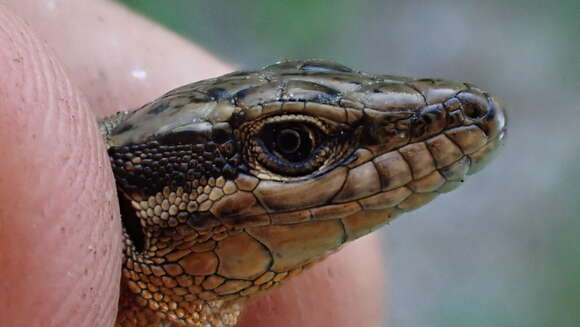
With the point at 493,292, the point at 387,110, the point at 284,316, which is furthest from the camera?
the point at 493,292

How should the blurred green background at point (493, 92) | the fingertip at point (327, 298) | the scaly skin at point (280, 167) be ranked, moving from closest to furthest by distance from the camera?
the scaly skin at point (280, 167) < the fingertip at point (327, 298) < the blurred green background at point (493, 92)

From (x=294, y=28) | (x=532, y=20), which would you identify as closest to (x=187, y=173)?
(x=294, y=28)

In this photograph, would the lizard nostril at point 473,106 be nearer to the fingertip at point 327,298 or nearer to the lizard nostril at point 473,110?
the lizard nostril at point 473,110

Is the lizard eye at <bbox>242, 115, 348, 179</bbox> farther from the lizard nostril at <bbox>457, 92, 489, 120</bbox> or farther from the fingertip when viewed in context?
the fingertip

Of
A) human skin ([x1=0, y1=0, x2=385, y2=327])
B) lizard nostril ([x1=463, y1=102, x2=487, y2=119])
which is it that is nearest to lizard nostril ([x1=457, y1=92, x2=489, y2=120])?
lizard nostril ([x1=463, y1=102, x2=487, y2=119])

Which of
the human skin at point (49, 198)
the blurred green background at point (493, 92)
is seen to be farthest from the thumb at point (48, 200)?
the blurred green background at point (493, 92)

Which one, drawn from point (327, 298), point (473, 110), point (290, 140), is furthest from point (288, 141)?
point (327, 298)

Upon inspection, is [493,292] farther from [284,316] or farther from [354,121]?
[354,121]
